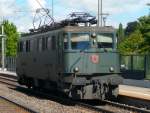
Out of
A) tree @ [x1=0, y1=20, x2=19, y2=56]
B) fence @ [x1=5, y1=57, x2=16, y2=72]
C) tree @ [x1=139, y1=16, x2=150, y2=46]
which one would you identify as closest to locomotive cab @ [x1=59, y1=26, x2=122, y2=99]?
tree @ [x1=139, y1=16, x2=150, y2=46]

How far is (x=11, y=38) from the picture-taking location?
92562 millimetres

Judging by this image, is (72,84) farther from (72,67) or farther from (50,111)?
(50,111)

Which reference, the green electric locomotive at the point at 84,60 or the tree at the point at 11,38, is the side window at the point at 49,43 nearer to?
the green electric locomotive at the point at 84,60

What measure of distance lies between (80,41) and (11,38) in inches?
2804

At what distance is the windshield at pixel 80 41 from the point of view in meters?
22.2

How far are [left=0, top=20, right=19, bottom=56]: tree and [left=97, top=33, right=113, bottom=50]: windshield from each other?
6891 cm

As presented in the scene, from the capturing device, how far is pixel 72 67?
21.8 meters

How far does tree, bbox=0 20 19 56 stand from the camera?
92.2 meters

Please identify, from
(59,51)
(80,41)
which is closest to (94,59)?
(80,41)

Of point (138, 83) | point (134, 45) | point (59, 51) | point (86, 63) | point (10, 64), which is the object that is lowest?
point (138, 83)

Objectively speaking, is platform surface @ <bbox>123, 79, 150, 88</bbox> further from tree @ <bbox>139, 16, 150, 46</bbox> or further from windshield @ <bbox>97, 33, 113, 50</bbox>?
tree @ <bbox>139, 16, 150, 46</bbox>

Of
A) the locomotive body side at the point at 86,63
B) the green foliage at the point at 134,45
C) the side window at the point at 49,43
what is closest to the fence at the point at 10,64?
the green foliage at the point at 134,45

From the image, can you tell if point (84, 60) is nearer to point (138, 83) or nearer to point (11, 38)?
point (138, 83)

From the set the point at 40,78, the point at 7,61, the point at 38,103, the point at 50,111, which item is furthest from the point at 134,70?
the point at 7,61
